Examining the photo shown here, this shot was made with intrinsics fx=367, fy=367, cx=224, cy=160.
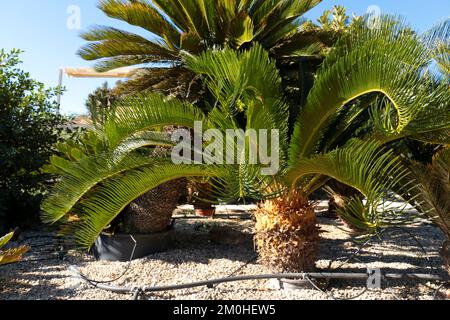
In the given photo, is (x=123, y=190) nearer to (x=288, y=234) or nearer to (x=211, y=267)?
(x=211, y=267)

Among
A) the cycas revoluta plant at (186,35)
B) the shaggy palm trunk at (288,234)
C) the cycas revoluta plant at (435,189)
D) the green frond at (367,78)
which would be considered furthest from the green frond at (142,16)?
the cycas revoluta plant at (435,189)

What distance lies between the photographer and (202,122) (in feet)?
11.0

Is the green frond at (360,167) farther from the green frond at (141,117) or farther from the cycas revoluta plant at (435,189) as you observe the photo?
the green frond at (141,117)

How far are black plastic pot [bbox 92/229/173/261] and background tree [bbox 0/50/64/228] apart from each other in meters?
1.90

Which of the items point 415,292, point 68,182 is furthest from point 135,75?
point 415,292

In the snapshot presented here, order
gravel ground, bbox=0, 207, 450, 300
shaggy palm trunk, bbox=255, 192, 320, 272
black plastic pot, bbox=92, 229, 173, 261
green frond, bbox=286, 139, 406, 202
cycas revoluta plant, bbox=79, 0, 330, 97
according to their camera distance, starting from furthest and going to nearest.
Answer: cycas revoluta plant, bbox=79, 0, 330, 97
black plastic pot, bbox=92, 229, 173, 261
shaggy palm trunk, bbox=255, 192, 320, 272
gravel ground, bbox=0, 207, 450, 300
green frond, bbox=286, 139, 406, 202

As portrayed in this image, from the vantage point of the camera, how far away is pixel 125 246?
4242 millimetres

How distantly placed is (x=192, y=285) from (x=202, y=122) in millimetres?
1479

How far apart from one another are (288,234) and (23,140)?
435 cm

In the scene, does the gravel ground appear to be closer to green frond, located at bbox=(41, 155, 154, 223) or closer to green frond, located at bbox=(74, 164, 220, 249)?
green frond, located at bbox=(74, 164, 220, 249)

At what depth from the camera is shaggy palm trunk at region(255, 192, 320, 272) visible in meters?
3.51

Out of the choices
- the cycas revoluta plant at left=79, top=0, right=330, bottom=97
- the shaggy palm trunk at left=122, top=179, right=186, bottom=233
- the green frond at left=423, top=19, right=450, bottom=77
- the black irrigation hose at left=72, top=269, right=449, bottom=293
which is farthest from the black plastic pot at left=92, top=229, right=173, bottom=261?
the green frond at left=423, top=19, right=450, bottom=77

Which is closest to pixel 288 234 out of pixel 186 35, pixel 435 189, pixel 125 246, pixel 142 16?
pixel 435 189

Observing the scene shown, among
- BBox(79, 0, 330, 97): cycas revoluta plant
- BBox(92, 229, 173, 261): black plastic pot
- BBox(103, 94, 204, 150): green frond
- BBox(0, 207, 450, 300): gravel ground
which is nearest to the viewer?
BBox(103, 94, 204, 150): green frond
